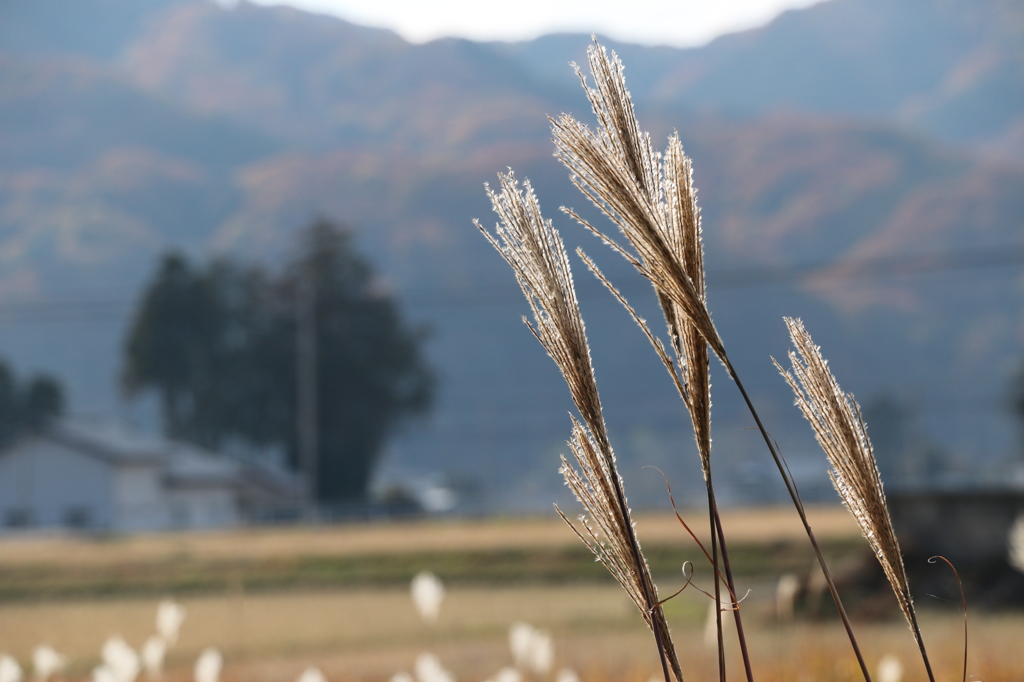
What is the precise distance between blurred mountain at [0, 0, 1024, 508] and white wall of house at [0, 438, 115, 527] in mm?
15183

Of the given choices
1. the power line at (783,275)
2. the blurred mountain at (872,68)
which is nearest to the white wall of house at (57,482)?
the power line at (783,275)

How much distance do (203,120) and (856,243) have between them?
2961 inches

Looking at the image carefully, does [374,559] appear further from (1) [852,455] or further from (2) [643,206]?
(2) [643,206]

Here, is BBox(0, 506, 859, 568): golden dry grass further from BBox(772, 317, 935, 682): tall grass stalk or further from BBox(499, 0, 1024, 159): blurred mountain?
BBox(499, 0, 1024, 159): blurred mountain

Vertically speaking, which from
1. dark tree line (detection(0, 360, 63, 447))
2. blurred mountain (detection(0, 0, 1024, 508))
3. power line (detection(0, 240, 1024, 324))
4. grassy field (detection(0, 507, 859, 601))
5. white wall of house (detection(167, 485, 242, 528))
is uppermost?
blurred mountain (detection(0, 0, 1024, 508))

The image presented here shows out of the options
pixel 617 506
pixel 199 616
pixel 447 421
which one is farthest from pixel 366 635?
pixel 447 421

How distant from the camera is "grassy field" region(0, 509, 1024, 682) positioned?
6992 mm

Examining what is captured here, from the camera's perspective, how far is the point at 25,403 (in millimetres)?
58469

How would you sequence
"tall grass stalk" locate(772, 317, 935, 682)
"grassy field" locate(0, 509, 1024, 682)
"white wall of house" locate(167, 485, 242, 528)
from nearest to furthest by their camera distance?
1. "tall grass stalk" locate(772, 317, 935, 682)
2. "grassy field" locate(0, 509, 1024, 682)
3. "white wall of house" locate(167, 485, 242, 528)

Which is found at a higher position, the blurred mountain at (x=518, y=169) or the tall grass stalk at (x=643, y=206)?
the blurred mountain at (x=518, y=169)

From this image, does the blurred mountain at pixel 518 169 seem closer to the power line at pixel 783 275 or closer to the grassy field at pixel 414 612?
the power line at pixel 783 275

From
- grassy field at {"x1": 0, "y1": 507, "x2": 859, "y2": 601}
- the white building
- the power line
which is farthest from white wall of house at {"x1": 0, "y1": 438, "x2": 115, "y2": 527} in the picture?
grassy field at {"x1": 0, "y1": 507, "x2": 859, "y2": 601}

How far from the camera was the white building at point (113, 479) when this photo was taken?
50.0 m

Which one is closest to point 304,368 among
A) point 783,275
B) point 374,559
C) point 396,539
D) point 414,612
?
point 396,539
